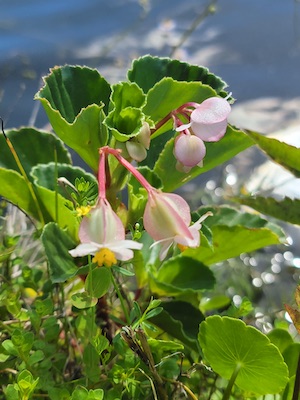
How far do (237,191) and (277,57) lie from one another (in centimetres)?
88

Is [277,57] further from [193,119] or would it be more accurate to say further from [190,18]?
[193,119]

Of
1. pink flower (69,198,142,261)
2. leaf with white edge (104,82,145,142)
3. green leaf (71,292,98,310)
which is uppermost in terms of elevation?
leaf with white edge (104,82,145,142)

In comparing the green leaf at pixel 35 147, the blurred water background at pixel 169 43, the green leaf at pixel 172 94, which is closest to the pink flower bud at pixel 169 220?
the green leaf at pixel 172 94

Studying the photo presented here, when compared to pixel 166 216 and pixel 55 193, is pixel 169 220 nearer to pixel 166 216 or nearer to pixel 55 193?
pixel 166 216

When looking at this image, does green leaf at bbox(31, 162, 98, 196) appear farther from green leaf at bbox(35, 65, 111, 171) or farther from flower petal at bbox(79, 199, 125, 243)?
→ flower petal at bbox(79, 199, 125, 243)

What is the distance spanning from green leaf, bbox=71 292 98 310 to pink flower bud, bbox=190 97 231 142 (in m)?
0.13

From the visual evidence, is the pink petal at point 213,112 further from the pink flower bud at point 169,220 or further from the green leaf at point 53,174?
the green leaf at point 53,174

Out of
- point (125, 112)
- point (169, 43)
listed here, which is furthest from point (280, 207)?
point (169, 43)

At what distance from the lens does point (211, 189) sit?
1505 mm

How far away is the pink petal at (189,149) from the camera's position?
0.41m

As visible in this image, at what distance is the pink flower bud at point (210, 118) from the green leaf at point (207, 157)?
0.31 feet

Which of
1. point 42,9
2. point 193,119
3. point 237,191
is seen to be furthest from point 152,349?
point 42,9

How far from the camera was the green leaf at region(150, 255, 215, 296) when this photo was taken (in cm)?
54

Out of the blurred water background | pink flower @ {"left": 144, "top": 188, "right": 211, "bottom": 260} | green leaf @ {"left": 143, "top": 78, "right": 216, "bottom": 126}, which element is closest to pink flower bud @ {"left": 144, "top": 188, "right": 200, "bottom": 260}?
pink flower @ {"left": 144, "top": 188, "right": 211, "bottom": 260}
